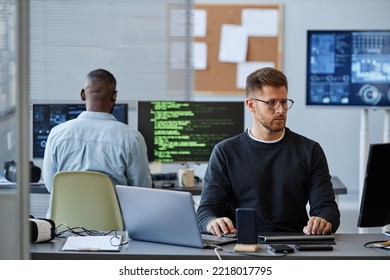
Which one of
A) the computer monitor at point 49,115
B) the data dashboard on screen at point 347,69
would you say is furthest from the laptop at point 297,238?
the data dashboard on screen at point 347,69

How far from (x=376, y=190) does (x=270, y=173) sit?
541mm

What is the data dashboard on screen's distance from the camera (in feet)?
17.3

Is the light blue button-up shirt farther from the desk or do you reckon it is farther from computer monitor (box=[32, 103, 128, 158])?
the desk

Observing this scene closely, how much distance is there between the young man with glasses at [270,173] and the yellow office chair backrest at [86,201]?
66 centimetres

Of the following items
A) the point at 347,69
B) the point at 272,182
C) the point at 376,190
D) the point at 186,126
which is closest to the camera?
the point at 376,190

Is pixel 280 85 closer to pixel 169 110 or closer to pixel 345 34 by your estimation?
pixel 169 110

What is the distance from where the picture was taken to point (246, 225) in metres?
2.35

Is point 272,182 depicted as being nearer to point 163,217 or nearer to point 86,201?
point 163,217

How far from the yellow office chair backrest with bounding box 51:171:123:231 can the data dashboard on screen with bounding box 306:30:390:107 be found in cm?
242

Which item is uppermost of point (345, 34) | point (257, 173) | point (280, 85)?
point (345, 34)

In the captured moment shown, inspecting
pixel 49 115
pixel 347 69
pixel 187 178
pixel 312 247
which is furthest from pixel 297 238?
pixel 347 69

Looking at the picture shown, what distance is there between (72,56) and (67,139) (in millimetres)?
2321
